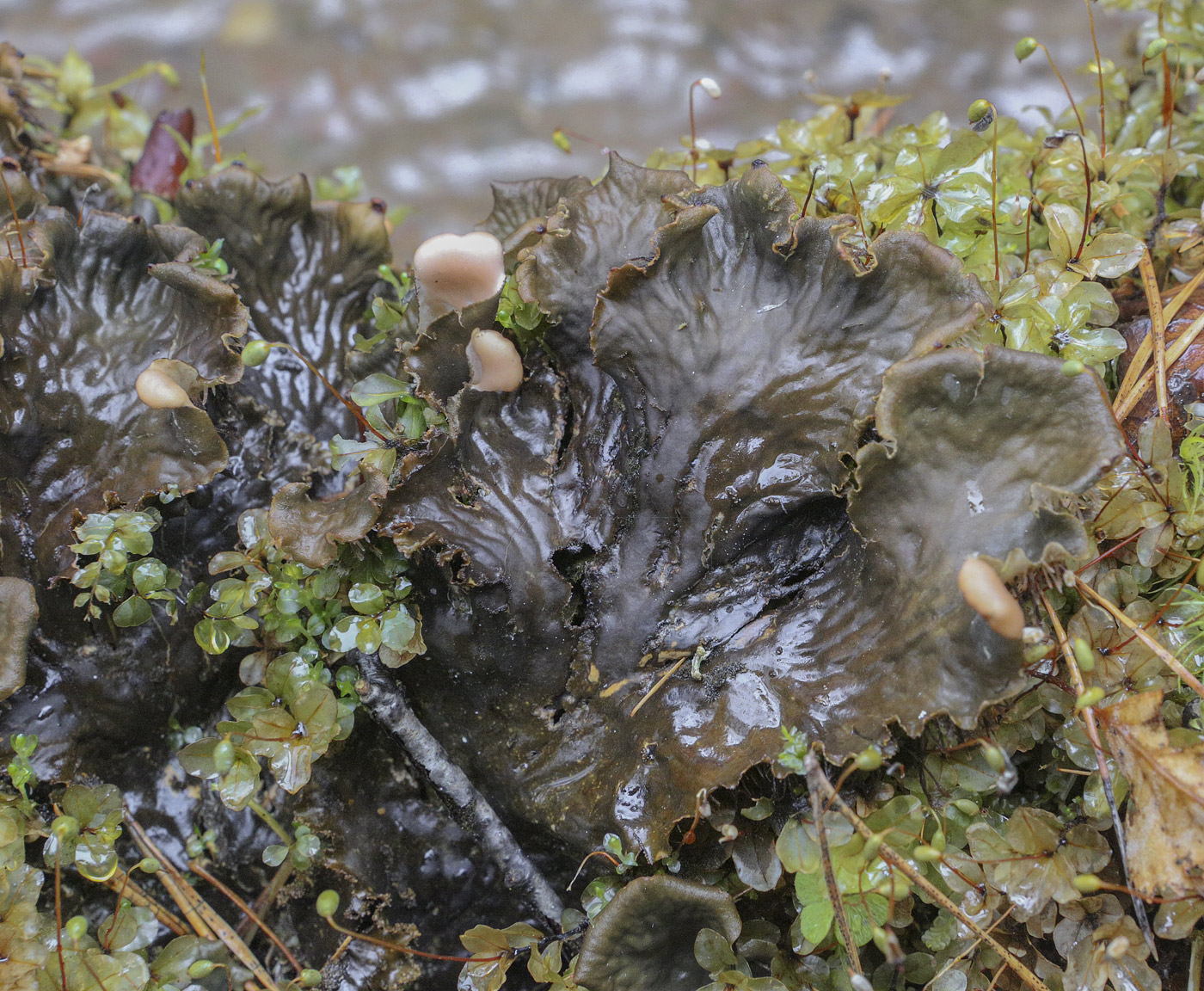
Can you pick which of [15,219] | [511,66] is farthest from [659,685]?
[511,66]

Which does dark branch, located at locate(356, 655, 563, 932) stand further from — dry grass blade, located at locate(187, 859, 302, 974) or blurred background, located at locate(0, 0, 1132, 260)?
blurred background, located at locate(0, 0, 1132, 260)

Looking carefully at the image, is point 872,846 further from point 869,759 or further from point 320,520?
point 320,520

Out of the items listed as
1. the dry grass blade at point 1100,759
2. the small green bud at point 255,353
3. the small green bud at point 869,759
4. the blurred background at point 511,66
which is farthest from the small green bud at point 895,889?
the blurred background at point 511,66

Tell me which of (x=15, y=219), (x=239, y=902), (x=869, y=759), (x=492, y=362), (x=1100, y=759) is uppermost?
(x=15, y=219)

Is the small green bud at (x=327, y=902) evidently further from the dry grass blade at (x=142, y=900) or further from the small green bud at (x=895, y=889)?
the small green bud at (x=895, y=889)

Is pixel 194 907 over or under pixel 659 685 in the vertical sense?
under

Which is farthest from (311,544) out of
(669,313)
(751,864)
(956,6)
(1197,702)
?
(956,6)
